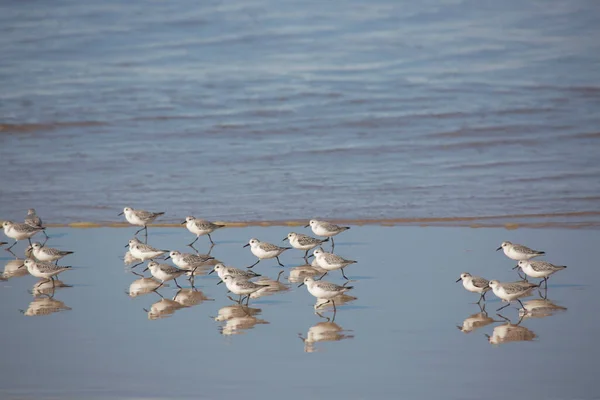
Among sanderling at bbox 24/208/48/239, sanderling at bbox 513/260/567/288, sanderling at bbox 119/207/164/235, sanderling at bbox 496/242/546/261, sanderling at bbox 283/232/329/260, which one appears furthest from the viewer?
sanderling at bbox 119/207/164/235

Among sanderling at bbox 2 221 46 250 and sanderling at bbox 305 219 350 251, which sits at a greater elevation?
sanderling at bbox 2 221 46 250

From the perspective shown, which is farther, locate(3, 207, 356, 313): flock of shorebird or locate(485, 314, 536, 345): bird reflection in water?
locate(3, 207, 356, 313): flock of shorebird

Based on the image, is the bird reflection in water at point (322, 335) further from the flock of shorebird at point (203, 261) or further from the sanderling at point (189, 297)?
the sanderling at point (189, 297)

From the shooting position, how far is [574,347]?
683 centimetres

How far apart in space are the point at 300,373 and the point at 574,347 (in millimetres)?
1961

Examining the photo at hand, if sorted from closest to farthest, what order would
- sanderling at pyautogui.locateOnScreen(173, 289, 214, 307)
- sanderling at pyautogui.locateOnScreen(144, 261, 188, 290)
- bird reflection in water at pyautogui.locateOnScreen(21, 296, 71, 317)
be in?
bird reflection in water at pyautogui.locateOnScreen(21, 296, 71, 317)
sanderling at pyautogui.locateOnScreen(173, 289, 214, 307)
sanderling at pyautogui.locateOnScreen(144, 261, 188, 290)

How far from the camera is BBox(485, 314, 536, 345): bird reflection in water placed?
23.1 ft

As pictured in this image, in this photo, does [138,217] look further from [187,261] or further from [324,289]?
[324,289]

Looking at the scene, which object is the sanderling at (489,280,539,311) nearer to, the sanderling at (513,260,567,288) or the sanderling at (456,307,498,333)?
the sanderling at (456,307,498,333)

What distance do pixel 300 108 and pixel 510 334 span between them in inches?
491

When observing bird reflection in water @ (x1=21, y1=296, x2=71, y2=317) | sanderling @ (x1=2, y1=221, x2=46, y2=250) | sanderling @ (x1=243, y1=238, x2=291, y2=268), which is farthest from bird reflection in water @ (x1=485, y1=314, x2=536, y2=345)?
sanderling @ (x1=2, y1=221, x2=46, y2=250)

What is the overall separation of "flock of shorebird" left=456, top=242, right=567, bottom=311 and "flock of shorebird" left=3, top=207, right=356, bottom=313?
101 centimetres

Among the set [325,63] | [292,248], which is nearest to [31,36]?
[325,63]

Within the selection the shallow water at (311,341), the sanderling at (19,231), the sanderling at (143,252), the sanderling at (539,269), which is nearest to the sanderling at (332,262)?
the shallow water at (311,341)
